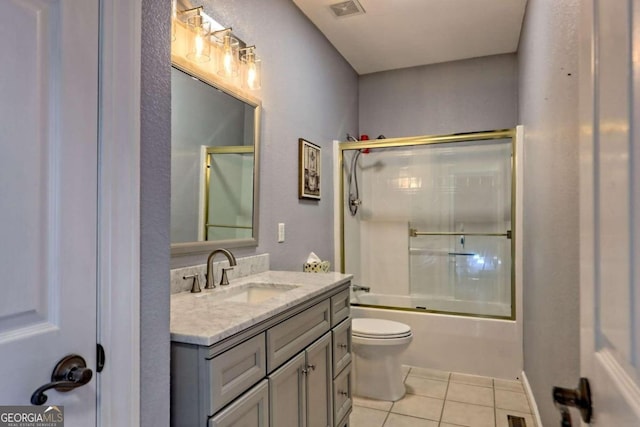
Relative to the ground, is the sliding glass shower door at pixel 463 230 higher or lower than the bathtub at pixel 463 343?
higher

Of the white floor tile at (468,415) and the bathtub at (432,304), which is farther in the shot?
the bathtub at (432,304)

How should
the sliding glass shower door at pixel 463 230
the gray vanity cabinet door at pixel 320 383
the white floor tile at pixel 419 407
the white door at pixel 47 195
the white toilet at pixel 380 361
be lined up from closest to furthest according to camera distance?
Result: the white door at pixel 47 195 < the gray vanity cabinet door at pixel 320 383 < the white floor tile at pixel 419 407 < the white toilet at pixel 380 361 < the sliding glass shower door at pixel 463 230

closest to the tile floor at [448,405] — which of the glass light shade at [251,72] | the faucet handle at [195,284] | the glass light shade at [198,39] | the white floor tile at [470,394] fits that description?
the white floor tile at [470,394]

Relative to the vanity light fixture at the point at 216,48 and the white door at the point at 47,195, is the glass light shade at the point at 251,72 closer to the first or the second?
the vanity light fixture at the point at 216,48

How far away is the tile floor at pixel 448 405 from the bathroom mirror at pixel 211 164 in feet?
4.21

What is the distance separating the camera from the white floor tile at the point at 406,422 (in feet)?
7.07

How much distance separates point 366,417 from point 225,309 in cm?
146

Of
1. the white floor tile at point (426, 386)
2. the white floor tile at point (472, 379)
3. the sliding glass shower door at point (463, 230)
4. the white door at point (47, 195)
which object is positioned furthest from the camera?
the sliding glass shower door at point (463, 230)

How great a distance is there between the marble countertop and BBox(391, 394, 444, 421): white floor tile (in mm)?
1055

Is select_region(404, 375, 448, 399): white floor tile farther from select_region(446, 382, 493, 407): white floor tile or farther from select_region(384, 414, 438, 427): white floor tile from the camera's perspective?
select_region(384, 414, 438, 427): white floor tile

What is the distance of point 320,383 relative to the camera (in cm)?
163

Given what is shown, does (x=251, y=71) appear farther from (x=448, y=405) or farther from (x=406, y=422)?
(x=448, y=405)

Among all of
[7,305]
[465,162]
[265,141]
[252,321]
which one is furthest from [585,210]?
[465,162]

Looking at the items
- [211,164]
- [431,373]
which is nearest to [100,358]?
[211,164]
